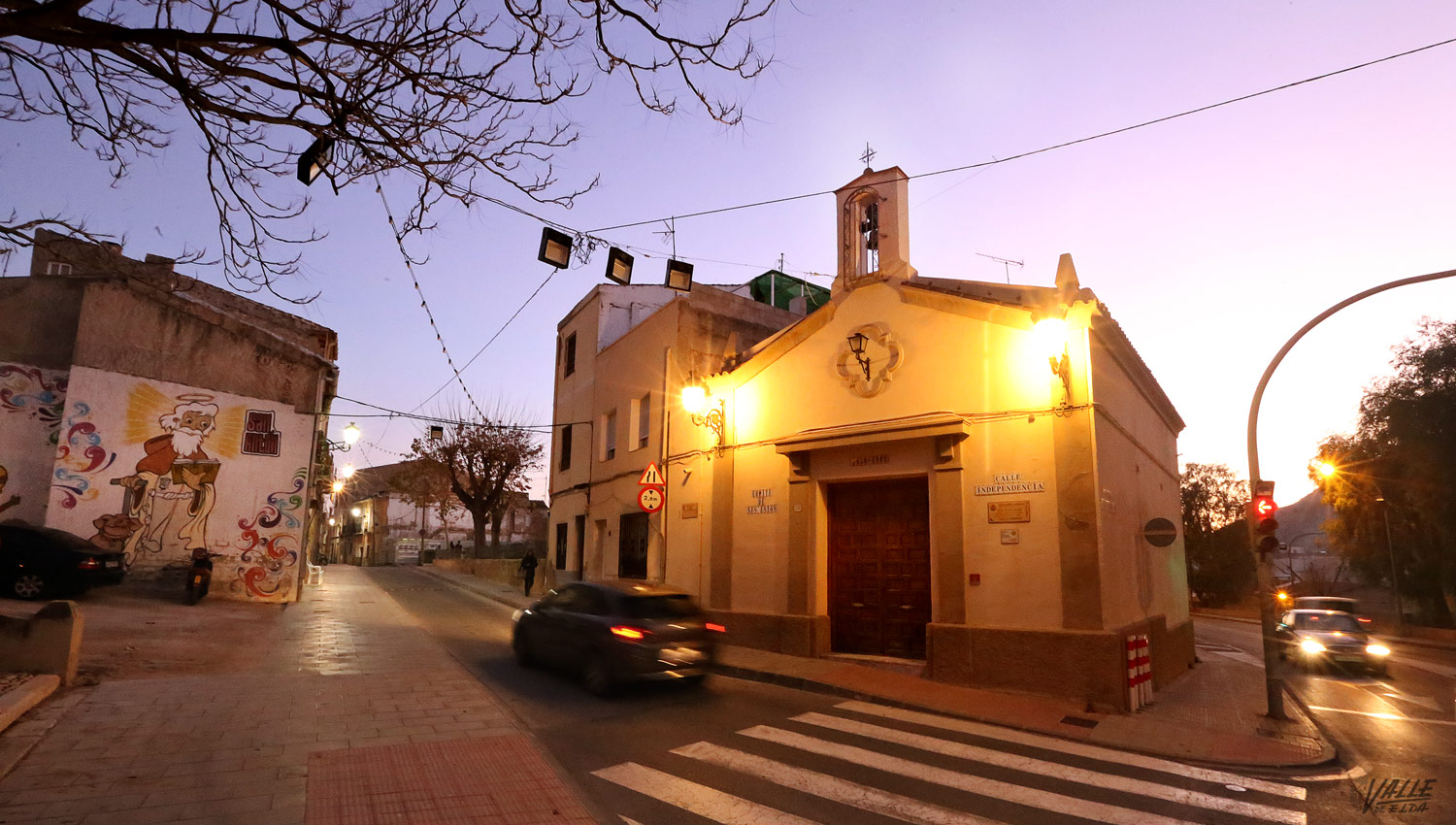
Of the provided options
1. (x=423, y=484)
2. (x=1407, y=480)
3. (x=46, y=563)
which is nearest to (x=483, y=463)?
(x=423, y=484)

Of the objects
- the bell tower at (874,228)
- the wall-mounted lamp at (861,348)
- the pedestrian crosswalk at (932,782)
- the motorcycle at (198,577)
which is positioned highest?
the bell tower at (874,228)

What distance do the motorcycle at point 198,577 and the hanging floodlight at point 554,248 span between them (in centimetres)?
1273

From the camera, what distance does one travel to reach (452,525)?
205ft

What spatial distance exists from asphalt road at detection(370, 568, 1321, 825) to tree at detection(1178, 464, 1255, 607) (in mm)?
49835

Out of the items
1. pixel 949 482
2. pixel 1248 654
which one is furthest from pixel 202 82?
pixel 1248 654

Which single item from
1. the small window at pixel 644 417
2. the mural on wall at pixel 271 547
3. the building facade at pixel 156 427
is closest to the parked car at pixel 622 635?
the small window at pixel 644 417

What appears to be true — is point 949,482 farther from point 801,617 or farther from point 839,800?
point 839,800

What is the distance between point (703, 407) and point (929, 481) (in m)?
5.81

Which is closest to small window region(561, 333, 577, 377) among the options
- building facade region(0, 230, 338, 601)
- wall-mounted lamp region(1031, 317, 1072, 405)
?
building facade region(0, 230, 338, 601)

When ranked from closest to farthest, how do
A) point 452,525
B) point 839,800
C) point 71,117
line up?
point 839,800, point 71,117, point 452,525

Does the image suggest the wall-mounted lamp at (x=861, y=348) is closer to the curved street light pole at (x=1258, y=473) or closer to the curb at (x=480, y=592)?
the curved street light pole at (x=1258, y=473)

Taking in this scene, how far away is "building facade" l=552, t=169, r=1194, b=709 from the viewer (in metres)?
11.0

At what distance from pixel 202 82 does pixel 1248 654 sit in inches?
949

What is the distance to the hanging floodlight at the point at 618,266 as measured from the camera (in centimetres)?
1067
